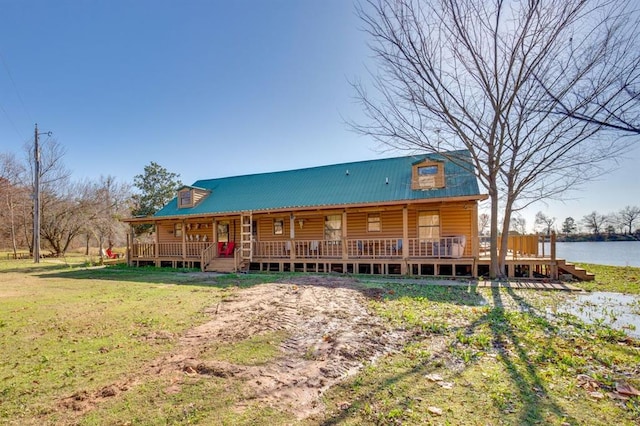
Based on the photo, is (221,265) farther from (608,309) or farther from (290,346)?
(608,309)

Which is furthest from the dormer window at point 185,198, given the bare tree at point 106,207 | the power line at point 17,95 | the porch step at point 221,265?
the bare tree at point 106,207

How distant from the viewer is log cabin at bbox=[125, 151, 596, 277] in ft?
42.1

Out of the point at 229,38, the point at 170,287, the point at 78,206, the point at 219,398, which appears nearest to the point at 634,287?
the point at 219,398

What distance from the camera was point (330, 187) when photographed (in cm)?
1766

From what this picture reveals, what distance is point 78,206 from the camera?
3008cm

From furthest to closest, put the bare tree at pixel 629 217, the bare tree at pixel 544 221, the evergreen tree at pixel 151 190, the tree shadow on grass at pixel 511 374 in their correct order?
the bare tree at pixel 544 221, the evergreen tree at pixel 151 190, the bare tree at pixel 629 217, the tree shadow on grass at pixel 511 374

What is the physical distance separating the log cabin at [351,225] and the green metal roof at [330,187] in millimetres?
62

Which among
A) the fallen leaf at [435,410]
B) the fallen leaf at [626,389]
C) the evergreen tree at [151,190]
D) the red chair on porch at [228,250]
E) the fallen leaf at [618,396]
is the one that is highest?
the evergreen tree at [151,190]

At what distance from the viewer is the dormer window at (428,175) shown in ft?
47.4

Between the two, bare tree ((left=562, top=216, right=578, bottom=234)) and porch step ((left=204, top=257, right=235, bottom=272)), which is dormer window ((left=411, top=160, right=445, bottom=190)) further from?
bare tree ((left=562, top=216, right=578, bottom=234))

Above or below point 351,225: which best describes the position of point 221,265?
below

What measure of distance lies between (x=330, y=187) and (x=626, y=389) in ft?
49.3

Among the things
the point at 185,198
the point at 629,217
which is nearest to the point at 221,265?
the point at 185,198

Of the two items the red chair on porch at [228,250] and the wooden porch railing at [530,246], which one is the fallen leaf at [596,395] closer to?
the wooden porch railing at [530,246]
